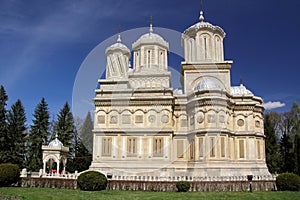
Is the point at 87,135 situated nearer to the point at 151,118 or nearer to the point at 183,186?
the point at 151,118

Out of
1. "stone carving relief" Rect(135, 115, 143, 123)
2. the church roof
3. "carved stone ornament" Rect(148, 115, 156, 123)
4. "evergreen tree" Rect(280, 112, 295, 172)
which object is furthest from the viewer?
"evergreen tree" Rect(280, 112, 295, 172)

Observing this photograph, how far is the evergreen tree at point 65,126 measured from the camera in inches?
1301

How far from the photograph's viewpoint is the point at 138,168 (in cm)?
2180

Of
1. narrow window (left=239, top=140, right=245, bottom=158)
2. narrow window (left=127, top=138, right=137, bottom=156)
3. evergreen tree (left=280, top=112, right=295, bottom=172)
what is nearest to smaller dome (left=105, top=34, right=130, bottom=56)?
narrow window (left=127, top=138, right=137, bottom=156)

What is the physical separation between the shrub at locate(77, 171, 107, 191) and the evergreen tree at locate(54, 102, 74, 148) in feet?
61.3

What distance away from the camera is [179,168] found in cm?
2256

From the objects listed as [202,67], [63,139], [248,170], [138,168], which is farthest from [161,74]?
[63,139]

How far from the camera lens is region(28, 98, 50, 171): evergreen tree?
2923 cm

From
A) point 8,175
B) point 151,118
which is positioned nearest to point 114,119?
point 151,118

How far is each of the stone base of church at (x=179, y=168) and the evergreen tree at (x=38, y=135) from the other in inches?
395

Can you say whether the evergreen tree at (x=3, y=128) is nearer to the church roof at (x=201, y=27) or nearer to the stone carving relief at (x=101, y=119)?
the stone carving relief at (x=101, y=119)

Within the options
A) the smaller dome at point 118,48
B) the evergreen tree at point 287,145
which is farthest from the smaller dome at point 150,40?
the evergreen tree at point 287,145

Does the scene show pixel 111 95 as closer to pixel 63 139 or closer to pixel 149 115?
pixel 149 115

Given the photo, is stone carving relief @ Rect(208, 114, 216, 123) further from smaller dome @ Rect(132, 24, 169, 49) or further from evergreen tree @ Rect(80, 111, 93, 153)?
evergreen tree @ Rect(80, 111, 93, 153)
